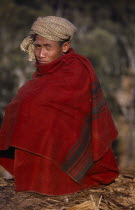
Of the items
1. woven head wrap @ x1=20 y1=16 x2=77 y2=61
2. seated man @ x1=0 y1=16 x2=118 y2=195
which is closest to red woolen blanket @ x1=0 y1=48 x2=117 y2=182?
seated man @ x1=0 y1=16 x2=118 y2=195

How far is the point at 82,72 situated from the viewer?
3.03m

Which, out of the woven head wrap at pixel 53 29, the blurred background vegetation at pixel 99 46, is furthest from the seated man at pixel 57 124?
the blurred background vegetation at pixel 99 46

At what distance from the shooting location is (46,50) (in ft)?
10.0

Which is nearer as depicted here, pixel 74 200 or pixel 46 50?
pixel 74 200

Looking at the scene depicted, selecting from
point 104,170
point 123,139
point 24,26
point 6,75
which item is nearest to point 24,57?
point 6,75

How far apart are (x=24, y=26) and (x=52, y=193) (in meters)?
16.3

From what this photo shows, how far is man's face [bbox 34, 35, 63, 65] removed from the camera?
3041 mm

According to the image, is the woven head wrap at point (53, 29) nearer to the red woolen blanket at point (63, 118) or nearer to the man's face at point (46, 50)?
the man's face at point (46, 50)

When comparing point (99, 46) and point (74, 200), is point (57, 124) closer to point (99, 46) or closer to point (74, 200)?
point (74, 200)

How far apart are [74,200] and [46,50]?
1187 millimetres

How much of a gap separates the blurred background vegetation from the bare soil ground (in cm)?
1088

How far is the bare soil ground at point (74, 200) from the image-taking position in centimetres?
270

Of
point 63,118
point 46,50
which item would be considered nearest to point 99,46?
point 46,50

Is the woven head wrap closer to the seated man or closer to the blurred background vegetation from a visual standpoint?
the seated man
